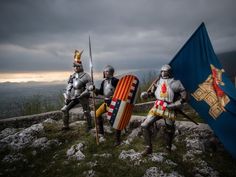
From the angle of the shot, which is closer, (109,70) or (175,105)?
(175,105)

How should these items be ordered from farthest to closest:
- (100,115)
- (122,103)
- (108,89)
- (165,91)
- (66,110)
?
(66,110)
(100,115)
(108,89)
(122,103)
(165,91)

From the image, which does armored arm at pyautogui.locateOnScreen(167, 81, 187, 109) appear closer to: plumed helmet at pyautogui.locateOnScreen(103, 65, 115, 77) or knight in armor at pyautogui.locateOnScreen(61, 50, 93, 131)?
plumed helmet at pyautogui.locateOnScreen(103, 65, 115, 77)

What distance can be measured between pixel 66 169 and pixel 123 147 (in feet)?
4.92

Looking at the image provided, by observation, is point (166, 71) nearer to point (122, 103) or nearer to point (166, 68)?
point (166, 68)

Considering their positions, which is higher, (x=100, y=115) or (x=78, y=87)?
(x=78, y=87)

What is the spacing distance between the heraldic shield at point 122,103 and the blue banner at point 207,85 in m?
1.07

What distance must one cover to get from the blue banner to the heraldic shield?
3.52ft

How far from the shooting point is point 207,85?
16.2 feet

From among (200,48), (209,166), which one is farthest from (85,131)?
(200,48)

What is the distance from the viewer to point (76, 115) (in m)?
8.56

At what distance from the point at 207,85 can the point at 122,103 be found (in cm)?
193

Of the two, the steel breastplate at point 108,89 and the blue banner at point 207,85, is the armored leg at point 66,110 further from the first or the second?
the blue banner at point 207,85

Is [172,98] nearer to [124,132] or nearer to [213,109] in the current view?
[213,109]

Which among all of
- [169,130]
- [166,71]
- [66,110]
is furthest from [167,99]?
[66,110]
